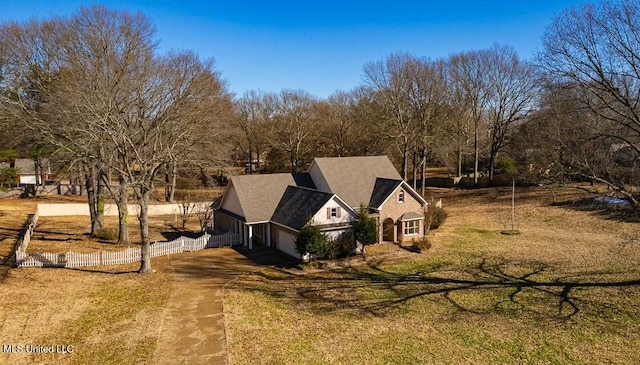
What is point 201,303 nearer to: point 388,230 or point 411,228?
point 388,230

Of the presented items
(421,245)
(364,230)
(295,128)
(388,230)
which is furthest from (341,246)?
(295,128)

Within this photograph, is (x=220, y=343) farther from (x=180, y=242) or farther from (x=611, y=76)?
(x=611, y=76)

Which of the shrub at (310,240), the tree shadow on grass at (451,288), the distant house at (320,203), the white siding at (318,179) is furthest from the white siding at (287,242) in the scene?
the white siding at (318,179)

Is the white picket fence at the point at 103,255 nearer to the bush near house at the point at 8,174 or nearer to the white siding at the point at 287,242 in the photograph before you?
the white siding at the point at 287,242

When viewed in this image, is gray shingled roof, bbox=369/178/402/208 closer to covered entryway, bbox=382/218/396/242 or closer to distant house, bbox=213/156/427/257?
distant house, bbox=213/156/427/257

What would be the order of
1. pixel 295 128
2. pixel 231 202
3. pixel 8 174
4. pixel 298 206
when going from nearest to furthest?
pixel 298 206 < pixel 231 202 < pixel 8 174 < pixel 295 128

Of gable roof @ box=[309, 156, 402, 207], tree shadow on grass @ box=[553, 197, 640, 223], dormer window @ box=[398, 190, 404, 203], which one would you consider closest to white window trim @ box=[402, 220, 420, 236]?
dormer window @ box=[398, 190, 404, 203]

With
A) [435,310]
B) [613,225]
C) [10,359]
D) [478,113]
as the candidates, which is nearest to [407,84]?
[478,113]
